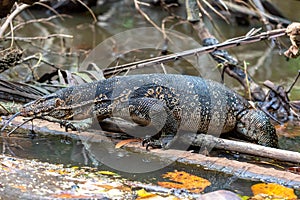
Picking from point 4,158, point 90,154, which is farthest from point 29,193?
point 90,154

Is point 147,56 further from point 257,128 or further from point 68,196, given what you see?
point 68,196

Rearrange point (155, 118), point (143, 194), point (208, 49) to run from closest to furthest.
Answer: point (143, 194) < point (155, 118) < point (208, 49)

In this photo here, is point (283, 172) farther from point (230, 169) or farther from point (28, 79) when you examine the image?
point (28, 79)

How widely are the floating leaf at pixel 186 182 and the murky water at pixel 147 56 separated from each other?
0.08 meters

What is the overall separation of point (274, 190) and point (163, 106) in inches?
50.8

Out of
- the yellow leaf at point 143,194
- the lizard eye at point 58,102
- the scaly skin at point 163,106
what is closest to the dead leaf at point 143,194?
the yellow leaf at point 143,194

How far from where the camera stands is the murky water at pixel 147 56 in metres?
4.37

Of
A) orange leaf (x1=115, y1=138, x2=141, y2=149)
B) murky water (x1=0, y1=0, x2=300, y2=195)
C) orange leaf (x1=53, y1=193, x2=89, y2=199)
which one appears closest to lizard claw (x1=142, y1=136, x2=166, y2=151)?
orange leaf (x1=115, y1=138, x2=141, y2=149)

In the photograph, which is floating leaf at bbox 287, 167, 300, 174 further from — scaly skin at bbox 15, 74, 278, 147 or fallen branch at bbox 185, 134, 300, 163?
scaly skin at bbox 15, 74, 278, 147

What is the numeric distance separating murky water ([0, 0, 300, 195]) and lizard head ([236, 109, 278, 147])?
265 mm

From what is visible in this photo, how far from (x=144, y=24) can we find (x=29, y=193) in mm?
8069

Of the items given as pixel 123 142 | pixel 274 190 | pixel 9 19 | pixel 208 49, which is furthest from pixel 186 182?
pixel 9 19

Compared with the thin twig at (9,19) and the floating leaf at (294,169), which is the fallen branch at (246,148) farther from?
the thin twig at (9,19)

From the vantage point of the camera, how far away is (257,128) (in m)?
5.07
